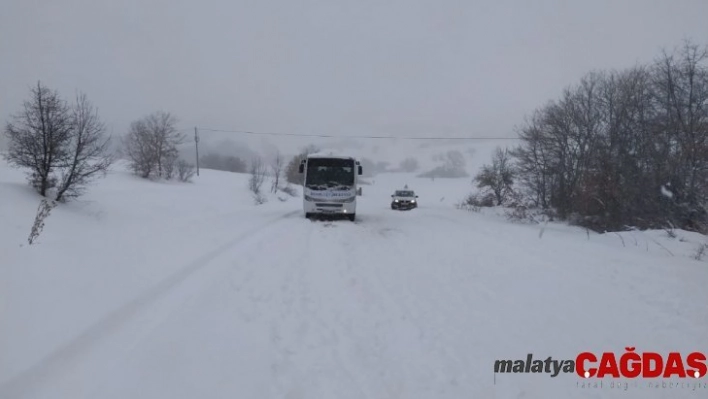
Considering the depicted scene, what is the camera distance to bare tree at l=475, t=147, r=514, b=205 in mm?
32906

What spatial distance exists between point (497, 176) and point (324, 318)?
3313 centimetres

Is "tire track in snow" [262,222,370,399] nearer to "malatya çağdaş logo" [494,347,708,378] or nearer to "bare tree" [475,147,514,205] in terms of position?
"malatya çağdaş logo" [494,347,708,378]

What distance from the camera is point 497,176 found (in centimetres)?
3491

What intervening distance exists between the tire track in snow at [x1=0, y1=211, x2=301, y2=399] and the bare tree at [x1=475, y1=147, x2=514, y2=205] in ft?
99.0

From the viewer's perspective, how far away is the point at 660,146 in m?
19.7

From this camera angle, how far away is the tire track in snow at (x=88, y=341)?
3227 mm

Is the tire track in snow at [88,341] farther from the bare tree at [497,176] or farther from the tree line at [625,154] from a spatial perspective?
the bare tree at [497,176]

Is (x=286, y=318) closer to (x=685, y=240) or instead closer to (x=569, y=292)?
(x=569, y=292)

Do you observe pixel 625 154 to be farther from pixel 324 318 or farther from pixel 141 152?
pixel 141 152

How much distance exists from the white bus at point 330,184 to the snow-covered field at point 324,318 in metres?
8.10

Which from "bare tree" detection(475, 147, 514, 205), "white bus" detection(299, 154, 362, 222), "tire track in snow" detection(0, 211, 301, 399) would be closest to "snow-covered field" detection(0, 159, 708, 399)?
"tire track in snow" detection(0, 211, 301, 399)

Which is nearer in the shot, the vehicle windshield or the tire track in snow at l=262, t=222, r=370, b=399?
the tire track in snow at l=262, t=222, r=370, b=399

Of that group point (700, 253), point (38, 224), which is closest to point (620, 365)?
point (700, 253)

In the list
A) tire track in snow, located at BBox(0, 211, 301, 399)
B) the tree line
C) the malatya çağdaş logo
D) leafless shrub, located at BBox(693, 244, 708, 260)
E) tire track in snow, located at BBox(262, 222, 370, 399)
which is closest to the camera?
tire track in snow, located at BBox(0, 211, 301, 399)
